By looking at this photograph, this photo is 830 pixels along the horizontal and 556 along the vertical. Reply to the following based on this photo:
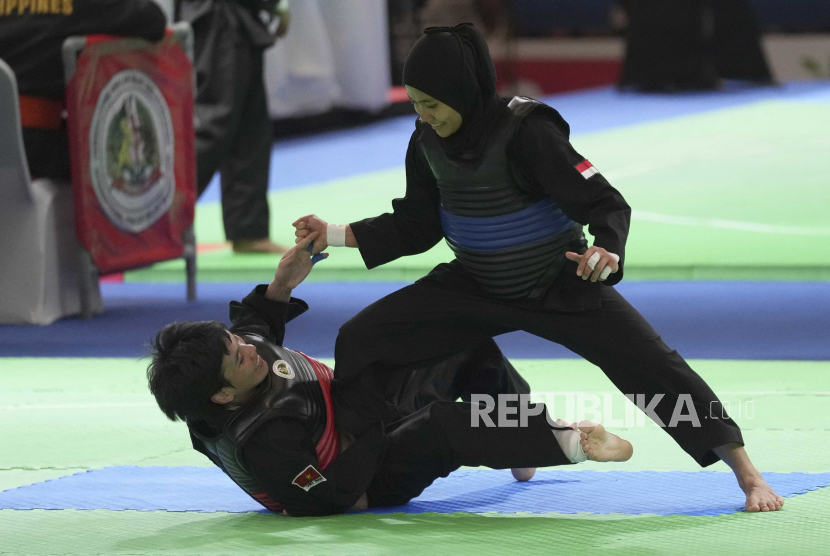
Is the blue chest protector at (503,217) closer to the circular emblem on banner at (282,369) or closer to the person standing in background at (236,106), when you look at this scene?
the circular emblem on banner at (282,369)

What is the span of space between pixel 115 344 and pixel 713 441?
10.2 feet

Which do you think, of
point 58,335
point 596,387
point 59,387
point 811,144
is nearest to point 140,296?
point 58,335

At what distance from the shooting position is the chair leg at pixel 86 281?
5.56 metres

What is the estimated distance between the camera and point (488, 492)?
3203mm

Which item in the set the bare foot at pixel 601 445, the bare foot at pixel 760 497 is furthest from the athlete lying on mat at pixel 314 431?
the bare foot at pixel 760 497

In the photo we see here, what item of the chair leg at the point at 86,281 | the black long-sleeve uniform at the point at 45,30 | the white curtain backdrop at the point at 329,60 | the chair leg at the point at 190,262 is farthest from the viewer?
the white curtain backdrop at the point at 329,60

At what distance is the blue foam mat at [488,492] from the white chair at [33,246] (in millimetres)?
2249

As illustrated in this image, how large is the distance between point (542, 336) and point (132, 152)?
3.24 metres

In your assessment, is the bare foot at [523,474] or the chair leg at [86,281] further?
the chair leg at [86,281]

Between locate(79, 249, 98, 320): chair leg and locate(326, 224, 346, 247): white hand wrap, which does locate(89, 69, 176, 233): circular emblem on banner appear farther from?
locate(326, 224, 346, 247): white hand wrap

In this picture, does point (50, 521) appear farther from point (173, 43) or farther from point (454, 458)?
point (173, 43)

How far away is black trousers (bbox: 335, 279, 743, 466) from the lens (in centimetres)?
290

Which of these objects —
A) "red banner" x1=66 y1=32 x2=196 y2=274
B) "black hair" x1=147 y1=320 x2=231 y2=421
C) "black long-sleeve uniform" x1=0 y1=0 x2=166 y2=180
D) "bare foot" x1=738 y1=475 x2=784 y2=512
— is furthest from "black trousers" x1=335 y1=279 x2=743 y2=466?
"black long-sleeve uniform" x1=0 y1=0 x2=166 y2=180

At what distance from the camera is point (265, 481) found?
9.41ft
